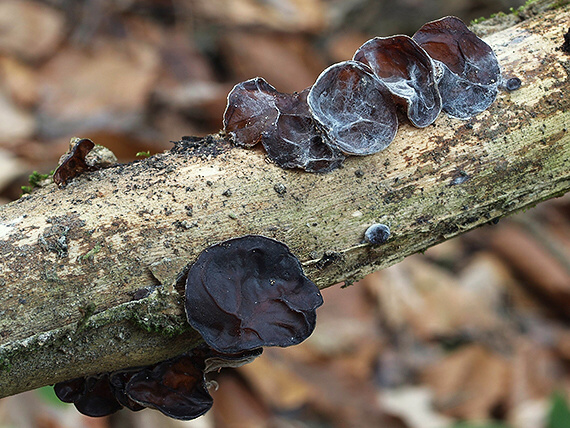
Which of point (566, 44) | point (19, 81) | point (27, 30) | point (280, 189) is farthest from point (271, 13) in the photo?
point (280, 189)

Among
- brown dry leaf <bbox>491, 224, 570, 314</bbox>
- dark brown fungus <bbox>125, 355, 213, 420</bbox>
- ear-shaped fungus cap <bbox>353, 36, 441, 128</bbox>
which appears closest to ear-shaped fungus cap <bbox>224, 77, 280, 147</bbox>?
ear-shaped fungus cap <bbox>353, 36, 441, 128</bbox>

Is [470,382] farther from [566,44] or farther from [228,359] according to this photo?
[228,359]

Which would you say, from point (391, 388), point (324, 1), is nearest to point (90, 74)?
point (324, 1)

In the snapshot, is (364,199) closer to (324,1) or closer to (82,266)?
(82,266)

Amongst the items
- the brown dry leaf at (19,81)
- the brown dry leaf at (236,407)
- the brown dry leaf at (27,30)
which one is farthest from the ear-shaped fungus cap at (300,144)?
the brown dry leaf at (27,30)

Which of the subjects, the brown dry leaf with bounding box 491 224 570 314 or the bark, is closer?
the bark

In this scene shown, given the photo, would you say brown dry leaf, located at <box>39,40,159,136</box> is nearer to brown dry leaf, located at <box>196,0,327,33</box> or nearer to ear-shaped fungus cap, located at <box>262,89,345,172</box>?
brown dry leaf, located at <box>196,0,327,33</box>

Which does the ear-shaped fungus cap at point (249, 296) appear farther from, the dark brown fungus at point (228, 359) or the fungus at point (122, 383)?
the fungus at point (122, 383)
